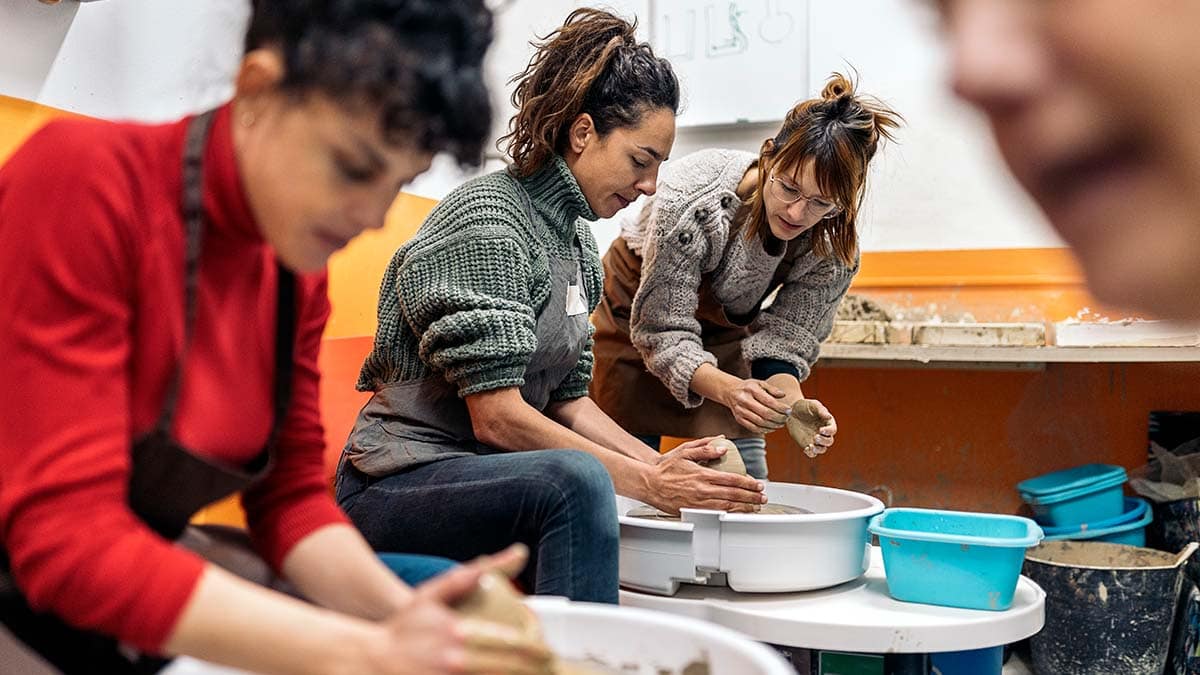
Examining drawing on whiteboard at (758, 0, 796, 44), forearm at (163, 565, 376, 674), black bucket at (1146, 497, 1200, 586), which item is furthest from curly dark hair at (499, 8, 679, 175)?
black bucket at (1146, 497, 1200, 586)

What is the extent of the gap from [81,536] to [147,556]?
0.15 ft

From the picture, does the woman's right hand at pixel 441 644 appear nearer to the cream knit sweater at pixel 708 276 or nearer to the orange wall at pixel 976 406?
the cream knit sweater at pixel 708 276

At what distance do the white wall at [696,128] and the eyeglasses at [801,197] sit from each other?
0.32 m

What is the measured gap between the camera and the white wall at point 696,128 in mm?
449

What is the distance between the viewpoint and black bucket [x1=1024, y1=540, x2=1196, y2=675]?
221 cm

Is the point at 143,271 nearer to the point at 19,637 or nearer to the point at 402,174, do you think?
the point at 402,174

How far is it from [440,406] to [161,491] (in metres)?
0.67

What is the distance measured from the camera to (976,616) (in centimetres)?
150

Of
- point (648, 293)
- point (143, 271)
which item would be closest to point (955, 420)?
point (648, 293)

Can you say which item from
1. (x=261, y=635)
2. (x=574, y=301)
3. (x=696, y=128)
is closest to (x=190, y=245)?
(x=261, y=635)

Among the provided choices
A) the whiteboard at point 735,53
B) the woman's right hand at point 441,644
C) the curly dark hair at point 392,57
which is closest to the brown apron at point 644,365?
the whiteboard at point 735,53

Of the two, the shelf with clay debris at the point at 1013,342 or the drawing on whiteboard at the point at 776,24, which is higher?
the drawing on whiteboard at the point at 776,24

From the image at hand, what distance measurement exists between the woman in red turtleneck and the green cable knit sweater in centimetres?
51

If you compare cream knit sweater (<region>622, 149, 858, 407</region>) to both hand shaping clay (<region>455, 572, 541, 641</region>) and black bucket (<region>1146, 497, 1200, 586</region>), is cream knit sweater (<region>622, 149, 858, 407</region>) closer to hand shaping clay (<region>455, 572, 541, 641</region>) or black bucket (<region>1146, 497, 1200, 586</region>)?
black bucket (<region>1146, 497, 1200, 586</region>)
